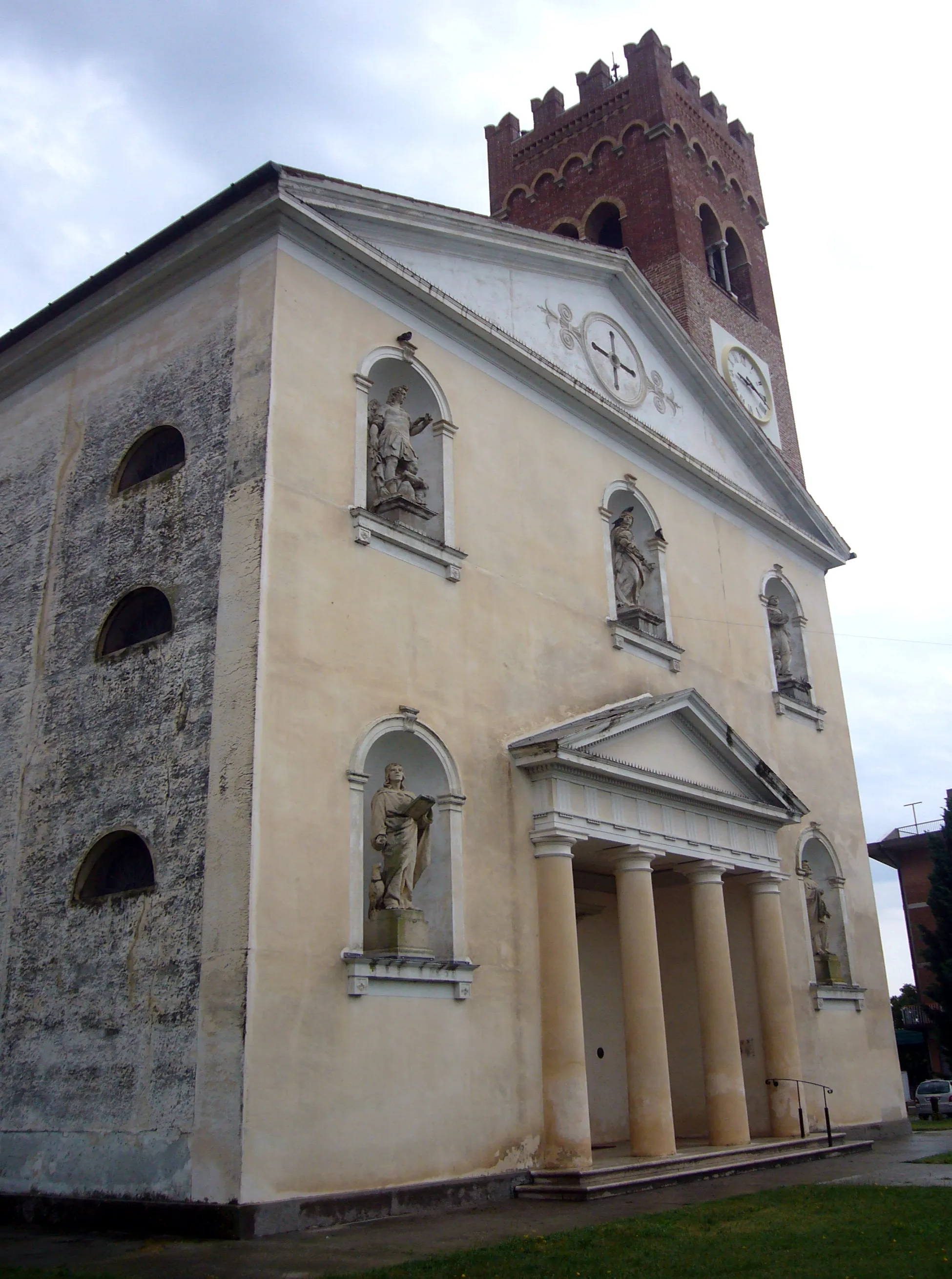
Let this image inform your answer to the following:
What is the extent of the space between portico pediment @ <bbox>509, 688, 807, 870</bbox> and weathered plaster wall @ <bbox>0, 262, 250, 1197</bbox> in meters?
4.01

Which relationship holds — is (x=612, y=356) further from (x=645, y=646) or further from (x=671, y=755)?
(x=671, y=755)

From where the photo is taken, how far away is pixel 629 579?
16688 mm

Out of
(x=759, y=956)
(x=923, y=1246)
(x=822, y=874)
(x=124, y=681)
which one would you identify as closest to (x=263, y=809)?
(x=124, y=681)

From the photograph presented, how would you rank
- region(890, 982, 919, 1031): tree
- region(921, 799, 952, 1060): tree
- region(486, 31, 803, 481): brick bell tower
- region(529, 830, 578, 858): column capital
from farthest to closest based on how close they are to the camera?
region(890, 982, 919, 1031): tree → region(921, 799, 952, 1060): tree → region(486, 31, 803, 481): brick bell tower → region(529, 830, 578, 858): column capital

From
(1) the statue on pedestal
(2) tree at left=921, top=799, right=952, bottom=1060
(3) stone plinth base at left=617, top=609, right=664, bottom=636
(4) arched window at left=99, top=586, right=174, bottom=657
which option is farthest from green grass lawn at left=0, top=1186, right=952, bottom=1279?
(2) tree at left=921, top=799, right=952, bottom=1060

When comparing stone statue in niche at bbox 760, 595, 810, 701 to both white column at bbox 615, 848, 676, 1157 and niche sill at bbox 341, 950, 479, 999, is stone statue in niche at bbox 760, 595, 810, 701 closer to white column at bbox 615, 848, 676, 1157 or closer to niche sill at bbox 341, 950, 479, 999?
white column at bbox 615, 848, 676, 1157

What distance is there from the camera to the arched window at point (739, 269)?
24.8 metres

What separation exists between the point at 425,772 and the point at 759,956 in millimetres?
6561

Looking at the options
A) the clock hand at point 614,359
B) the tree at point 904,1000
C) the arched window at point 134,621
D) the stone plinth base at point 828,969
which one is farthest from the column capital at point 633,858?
the tree at point 904,1000

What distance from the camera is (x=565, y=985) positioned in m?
12.7

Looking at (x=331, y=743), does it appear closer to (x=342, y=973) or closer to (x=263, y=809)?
(x=263, y=809)

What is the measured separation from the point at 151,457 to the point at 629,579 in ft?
22.0

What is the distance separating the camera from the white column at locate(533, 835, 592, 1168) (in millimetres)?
12172

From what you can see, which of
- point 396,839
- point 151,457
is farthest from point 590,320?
point 396,839
